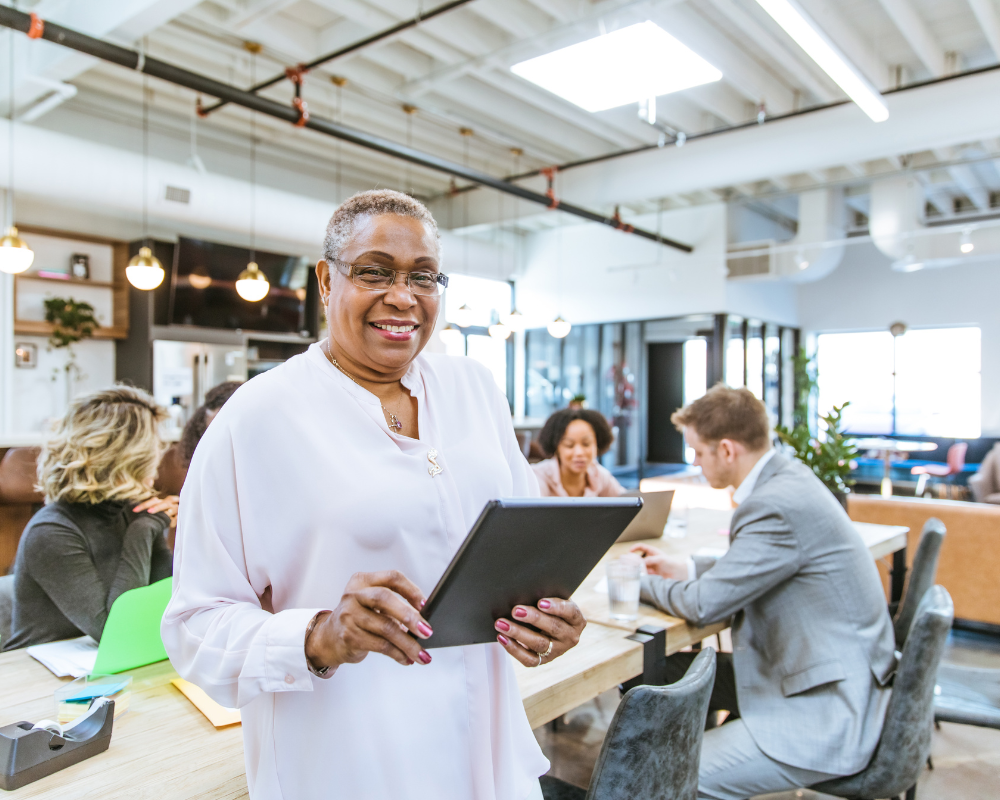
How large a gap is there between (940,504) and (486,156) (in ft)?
19.5

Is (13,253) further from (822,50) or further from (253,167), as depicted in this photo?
(822,50)

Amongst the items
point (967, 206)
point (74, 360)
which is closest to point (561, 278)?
point (967, 206)

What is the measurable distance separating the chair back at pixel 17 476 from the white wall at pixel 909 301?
1105 cm

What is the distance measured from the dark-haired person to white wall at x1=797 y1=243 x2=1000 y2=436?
911 cm

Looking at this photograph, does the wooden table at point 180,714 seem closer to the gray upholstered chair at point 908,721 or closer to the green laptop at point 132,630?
the green laptop at point 132,630

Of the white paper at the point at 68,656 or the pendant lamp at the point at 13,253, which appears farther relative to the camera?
the pendant lamp at the point at 13,253

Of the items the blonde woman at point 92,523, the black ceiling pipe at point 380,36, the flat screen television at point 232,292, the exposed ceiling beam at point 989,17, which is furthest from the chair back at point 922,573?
the flat screen television at point 232,292

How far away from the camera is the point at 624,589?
200cm

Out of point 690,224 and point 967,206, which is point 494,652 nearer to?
point 690,224

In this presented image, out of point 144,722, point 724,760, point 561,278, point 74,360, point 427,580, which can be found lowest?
point 724,760

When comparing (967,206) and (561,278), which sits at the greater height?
(967,206)

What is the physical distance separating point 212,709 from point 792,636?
1.47m

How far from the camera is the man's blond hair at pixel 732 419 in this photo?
227 cm

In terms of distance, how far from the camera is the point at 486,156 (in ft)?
27.7
